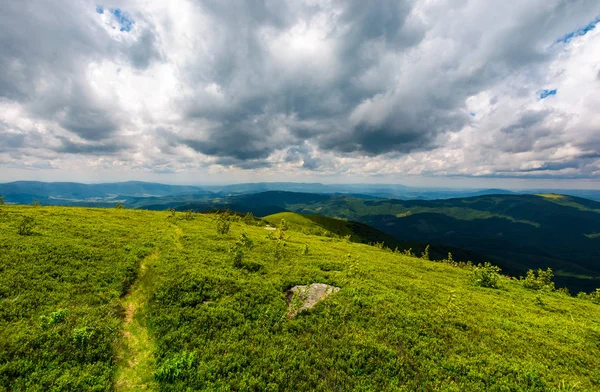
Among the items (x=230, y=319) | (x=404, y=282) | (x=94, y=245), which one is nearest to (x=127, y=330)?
(x=230, y=319)

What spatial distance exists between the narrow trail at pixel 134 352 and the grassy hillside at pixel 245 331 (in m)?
0.07

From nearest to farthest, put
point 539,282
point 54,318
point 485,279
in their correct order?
point 54,318 < point 485,279 < point 539,282

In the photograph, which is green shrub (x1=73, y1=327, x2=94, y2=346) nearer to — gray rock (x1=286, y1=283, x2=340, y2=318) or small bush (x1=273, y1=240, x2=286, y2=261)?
gray rock (x1=286, y1=283, x2=340, y2=318)

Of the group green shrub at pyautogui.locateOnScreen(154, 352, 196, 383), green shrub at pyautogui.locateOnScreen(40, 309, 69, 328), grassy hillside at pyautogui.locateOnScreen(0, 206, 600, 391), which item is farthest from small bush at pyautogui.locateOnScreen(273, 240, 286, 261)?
green shrub at pyautogui.locateOnScreen(40, 309, 69, 328)

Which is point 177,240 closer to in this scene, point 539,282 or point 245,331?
point 245,331

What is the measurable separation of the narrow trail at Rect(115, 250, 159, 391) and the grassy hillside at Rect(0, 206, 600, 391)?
0.07 metres

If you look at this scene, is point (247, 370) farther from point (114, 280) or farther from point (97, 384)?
point (114, 280)

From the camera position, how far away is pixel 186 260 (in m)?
24.2

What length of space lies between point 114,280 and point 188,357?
11.5 m

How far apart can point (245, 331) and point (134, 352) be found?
249 inches

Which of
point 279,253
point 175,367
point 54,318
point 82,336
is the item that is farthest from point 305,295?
point 54,318

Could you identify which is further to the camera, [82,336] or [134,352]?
[134,352]

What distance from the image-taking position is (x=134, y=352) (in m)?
13.9

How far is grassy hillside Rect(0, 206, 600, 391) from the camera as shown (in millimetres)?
12398
